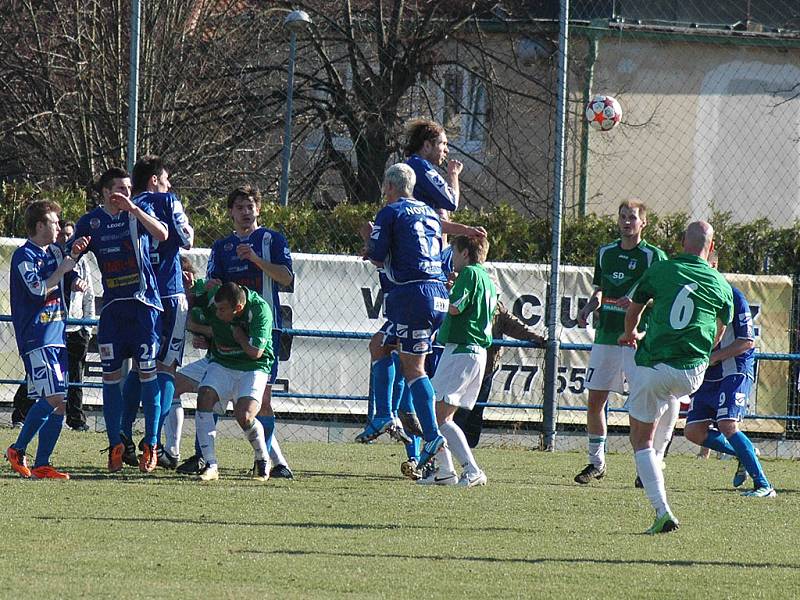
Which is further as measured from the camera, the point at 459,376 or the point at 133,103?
the point at 133,103

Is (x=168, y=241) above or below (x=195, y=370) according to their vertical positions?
above

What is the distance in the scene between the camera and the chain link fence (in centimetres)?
1927

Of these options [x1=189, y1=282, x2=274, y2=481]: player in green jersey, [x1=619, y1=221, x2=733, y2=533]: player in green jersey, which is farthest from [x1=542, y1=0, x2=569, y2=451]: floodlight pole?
[x1=619, y1=221, x2=733, y2=533]: player in green jersey

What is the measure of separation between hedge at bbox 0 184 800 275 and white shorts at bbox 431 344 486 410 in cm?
577

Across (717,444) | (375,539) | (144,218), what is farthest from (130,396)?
(717,444)

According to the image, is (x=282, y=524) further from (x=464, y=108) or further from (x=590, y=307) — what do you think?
(x=464, y=108)

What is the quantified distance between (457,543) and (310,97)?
16.5 metres

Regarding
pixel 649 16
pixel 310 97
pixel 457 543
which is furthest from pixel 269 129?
pixel 457 543

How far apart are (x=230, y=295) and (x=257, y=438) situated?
3.18ft

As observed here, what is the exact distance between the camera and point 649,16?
2417 cm

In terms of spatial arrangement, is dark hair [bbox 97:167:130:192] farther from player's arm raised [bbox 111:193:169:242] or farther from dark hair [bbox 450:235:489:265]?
dark hair [bbox 450:235:489:265]

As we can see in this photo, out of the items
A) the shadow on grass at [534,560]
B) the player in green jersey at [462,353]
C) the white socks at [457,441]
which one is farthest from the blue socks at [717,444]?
the shadow on grass at [534,560]

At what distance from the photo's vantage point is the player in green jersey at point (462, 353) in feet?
30.2

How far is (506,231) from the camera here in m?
15.7
